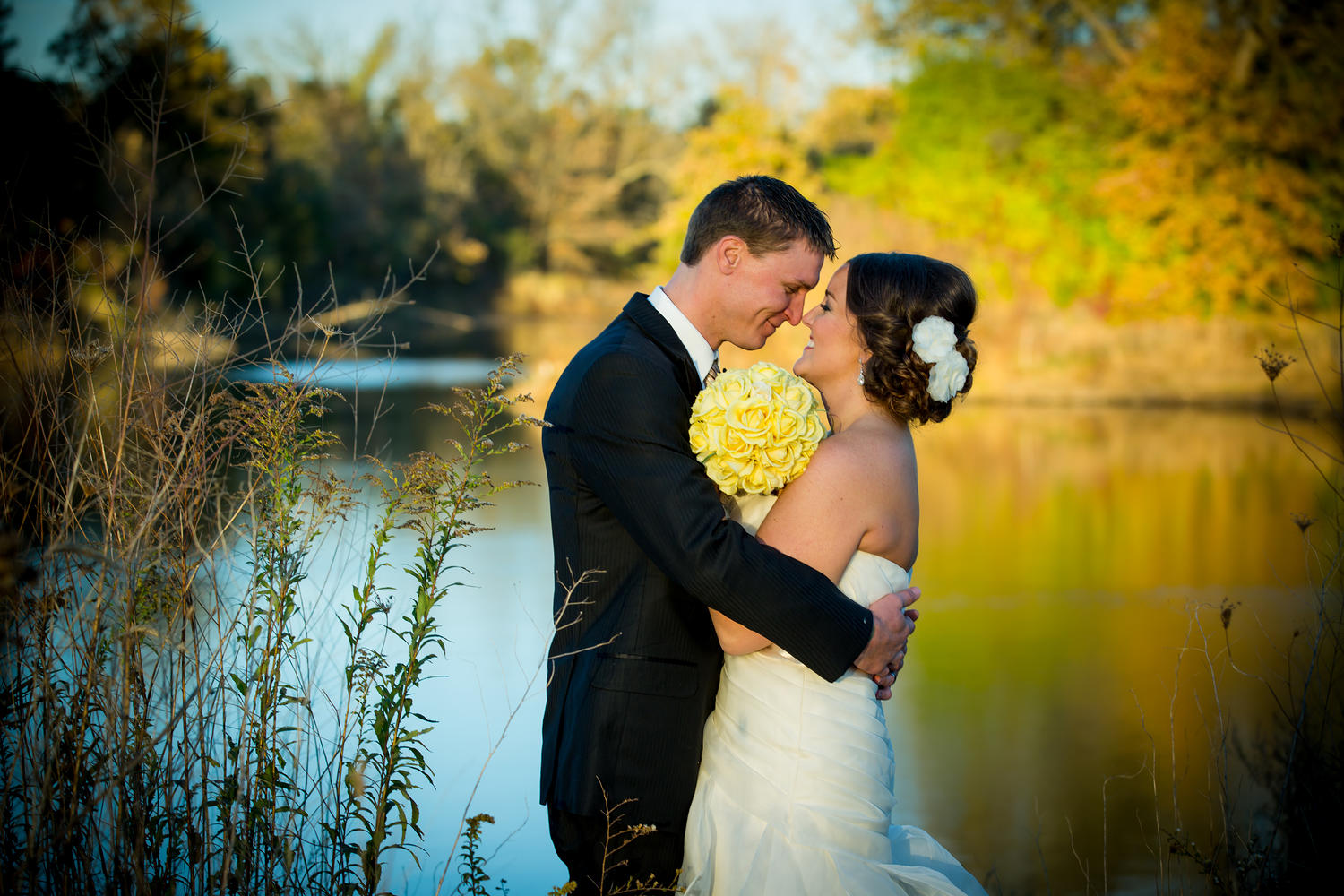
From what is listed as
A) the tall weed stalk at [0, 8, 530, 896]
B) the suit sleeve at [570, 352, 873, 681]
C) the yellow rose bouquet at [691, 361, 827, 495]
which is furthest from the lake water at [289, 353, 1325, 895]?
Answer: the yellow rose bouquet at [691, 361, 827, 495]

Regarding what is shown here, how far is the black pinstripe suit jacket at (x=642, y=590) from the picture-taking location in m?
2.36

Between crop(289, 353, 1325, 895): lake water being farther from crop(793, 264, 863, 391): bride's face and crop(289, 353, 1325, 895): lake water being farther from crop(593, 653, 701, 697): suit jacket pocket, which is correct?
crop(793, 264, 863, 391): bride's face

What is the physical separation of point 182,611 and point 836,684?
1525 millimetres

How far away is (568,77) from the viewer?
42.0m

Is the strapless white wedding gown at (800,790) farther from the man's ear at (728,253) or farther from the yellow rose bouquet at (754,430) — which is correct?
the man's ear at (728,253)

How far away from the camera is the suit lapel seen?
2.63 metres

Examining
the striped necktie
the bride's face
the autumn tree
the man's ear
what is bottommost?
the striped necktie

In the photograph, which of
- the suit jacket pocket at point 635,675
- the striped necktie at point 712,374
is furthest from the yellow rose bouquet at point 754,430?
the suit jacket pocket at point 635,675

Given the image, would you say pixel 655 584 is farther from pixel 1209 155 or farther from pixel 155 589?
pixel 1209 155

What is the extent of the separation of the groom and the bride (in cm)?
8

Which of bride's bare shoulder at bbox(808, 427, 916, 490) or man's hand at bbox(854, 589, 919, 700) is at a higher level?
bride's bare shoulder at bbox(808, 427, 916, 490)

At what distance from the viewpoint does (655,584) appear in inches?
100.0

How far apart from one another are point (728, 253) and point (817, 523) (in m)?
0.71

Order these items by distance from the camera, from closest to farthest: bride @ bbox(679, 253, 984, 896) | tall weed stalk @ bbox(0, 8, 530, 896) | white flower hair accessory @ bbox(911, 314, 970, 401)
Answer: tall weed stalk @ bbox(0, 8, 530, 896) → bride @ bbox(679, 253, 984, 896) → white flower hair accessory @ bbox(911, 314, 970, 401)
